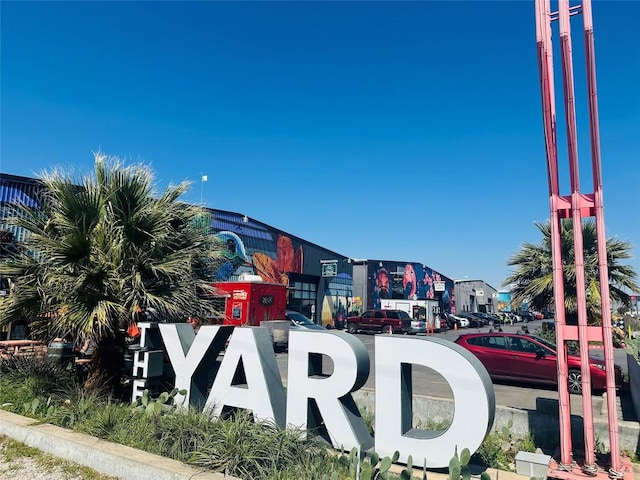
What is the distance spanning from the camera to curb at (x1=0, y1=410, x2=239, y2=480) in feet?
14.4

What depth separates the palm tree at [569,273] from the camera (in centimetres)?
1611

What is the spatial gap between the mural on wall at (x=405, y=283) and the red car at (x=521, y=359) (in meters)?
29.4

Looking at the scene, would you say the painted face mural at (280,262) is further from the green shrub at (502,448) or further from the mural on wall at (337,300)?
the green shrub at (502,448)

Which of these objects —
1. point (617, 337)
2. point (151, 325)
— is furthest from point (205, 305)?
point (617, 337)

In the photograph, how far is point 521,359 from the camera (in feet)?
41.2

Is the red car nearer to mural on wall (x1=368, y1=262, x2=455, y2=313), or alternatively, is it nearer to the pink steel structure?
the pink steel structure

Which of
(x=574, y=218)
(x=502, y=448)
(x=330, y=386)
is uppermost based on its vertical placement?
(x=574, y=218)

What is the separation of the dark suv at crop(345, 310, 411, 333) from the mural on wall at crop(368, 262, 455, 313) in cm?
999

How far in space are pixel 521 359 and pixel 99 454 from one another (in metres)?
11.0

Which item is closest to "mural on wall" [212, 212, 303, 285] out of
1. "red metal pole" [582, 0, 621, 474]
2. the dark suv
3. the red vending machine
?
the dark suv

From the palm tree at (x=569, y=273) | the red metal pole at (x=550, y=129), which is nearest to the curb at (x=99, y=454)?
the red metal pole at (x=550, y=129)

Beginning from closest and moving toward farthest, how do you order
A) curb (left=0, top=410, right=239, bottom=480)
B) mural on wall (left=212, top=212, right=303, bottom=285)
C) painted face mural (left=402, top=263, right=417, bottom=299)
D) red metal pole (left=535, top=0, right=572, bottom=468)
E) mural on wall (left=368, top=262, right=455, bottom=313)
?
1. curb (left=0, top=410, right=239, bottom=480)
2. red metal pole (left=535, top=0, right=572, bottom=468)
3. mural on wall (left=212, top=212, right=303, bottom=285)
4. mural on wall (left=368, top=262, right=455, bottom=313)
5. painted face mural (left=402, top=263, right=417, bottom=299)

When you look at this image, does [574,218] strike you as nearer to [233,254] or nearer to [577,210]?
[577,210]

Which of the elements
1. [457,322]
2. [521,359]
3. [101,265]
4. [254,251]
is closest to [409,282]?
[457,322]
